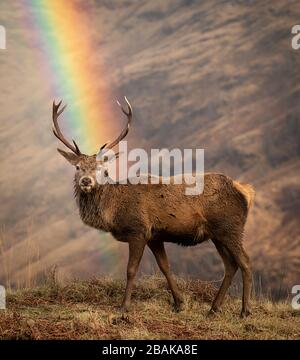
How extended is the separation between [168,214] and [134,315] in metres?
1.81

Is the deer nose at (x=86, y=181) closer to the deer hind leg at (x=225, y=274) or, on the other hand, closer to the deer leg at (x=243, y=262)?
the deer hind leg at (x=225, y=274)

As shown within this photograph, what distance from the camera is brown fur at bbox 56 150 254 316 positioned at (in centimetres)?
1191

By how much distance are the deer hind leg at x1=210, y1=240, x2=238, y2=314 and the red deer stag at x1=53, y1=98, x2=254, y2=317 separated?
0.02 metres

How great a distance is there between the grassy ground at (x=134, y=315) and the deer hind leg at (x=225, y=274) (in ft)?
0.73

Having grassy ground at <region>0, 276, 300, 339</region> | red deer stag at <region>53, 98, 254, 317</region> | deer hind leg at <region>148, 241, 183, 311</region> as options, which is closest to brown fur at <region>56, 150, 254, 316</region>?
red deer stag at <region>53, 98, 254, 317</region>

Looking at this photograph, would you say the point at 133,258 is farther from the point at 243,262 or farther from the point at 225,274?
the point at 243,262

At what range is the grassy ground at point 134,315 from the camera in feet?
33.1

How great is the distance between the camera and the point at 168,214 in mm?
12008

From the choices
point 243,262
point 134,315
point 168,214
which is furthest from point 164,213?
point 134,315

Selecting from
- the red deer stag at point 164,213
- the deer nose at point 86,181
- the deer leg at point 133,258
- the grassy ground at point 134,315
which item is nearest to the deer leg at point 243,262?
the red deer stag at point 164,213

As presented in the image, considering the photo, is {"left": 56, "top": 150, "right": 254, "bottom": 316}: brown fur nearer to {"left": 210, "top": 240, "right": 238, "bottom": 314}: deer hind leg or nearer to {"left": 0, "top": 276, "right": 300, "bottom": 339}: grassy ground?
{"left": 210, "top": 240, "right": 238, "bottom": 314}: deer hind leg

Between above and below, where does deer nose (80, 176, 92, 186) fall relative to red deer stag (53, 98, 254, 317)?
above

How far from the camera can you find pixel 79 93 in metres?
46.5
